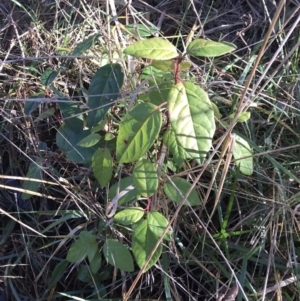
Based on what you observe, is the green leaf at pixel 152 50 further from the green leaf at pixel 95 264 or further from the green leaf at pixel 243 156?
the green leaf at pixel 95 264

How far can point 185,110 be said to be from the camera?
97 cm

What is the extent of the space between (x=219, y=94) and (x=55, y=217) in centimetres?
58

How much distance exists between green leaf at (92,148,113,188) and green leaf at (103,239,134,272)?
0.46 feet

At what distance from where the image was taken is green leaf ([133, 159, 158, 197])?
1067mm

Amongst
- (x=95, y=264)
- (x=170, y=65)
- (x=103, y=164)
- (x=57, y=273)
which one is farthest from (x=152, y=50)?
(x=57, y=273)

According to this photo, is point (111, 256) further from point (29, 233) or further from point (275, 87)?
point (275, 87)

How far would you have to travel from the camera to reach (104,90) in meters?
1.14

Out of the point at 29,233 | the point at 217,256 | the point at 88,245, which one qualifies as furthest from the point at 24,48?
the point at 217,256

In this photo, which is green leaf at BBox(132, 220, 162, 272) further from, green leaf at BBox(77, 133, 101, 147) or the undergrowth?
green leaf at BBox(77, 133, 101, 147)

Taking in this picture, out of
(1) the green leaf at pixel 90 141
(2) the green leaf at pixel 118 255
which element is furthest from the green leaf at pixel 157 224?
(1) the green leaf at pixel 90 141

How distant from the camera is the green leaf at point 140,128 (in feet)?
3.22

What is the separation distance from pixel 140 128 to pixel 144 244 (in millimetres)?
255

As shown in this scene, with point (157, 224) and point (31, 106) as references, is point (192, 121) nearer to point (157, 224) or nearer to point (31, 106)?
point (157, 224)

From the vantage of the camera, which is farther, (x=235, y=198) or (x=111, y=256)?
(x=235, y=198)
